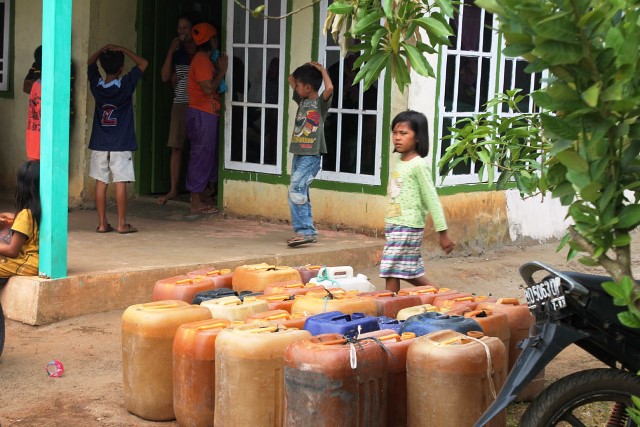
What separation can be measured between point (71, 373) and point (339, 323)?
6.48ft

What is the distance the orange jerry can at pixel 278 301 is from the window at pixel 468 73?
395 cm

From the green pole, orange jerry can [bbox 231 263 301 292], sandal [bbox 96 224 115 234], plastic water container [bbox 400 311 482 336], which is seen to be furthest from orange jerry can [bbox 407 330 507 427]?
sandal [bbox 96 224 115 234]

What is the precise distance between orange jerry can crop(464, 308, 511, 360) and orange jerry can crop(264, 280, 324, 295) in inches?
36.7

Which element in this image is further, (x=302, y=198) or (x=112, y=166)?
(x=112, y=166)

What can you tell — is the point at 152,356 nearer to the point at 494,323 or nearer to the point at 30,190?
the point at 494,323

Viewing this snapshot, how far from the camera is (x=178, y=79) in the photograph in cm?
1039

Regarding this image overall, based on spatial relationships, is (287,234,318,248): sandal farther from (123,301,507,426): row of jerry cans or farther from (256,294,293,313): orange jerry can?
(123,301,507,426): row of jerry cans

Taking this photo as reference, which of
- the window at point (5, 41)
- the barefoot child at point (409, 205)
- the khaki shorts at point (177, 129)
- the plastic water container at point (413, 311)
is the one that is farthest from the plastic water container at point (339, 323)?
the window at point (5, 41)

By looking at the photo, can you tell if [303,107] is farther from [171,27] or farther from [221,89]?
[171,27]

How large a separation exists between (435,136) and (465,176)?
66cm

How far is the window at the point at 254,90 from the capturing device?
969 cm

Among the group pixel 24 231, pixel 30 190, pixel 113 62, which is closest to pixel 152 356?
pixel 24 231

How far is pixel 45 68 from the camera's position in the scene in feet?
22.0

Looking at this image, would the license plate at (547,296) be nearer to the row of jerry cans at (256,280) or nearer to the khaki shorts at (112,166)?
the row of jerry cans at (256,280)
